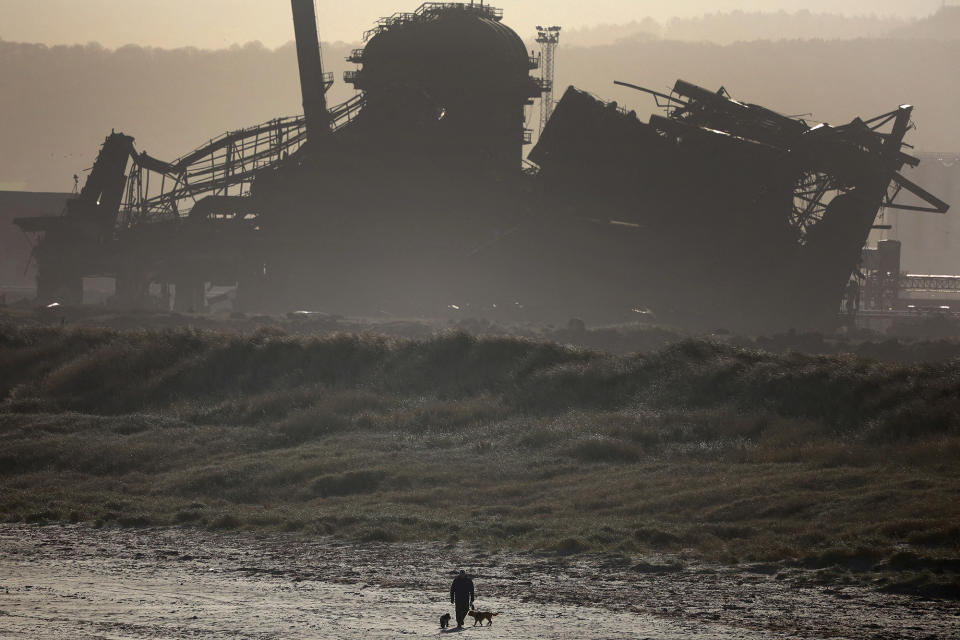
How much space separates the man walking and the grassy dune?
4301 mm

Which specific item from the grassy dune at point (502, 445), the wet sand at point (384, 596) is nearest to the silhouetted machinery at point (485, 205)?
the grassy dune at point (502, 445)

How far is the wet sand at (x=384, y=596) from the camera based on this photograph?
15.2m

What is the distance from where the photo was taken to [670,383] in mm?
33312

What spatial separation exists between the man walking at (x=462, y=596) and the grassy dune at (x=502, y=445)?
14.1 feet

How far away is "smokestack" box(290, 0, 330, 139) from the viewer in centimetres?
7344

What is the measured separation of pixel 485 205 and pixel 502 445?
43788 millimetres

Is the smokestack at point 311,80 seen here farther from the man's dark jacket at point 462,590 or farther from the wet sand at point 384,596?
the man's dark jacket at point 462,590

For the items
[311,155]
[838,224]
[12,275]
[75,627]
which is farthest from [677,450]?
[12,275]

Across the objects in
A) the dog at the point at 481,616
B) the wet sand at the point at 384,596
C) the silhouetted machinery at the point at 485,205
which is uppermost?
the silhouetted machinery at the point at 485,205

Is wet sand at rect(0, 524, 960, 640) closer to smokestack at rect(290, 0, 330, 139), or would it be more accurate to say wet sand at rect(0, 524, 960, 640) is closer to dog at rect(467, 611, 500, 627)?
dog at rect(467, 611, 500, 627)

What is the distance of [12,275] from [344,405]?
131948mm

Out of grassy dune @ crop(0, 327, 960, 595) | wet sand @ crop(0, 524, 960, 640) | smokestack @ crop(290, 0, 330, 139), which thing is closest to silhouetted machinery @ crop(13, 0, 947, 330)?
smokestack @ crop(290, 0, 330, 139)

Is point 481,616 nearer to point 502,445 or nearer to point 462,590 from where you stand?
point 462,590

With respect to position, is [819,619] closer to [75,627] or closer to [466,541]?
[466,541]
